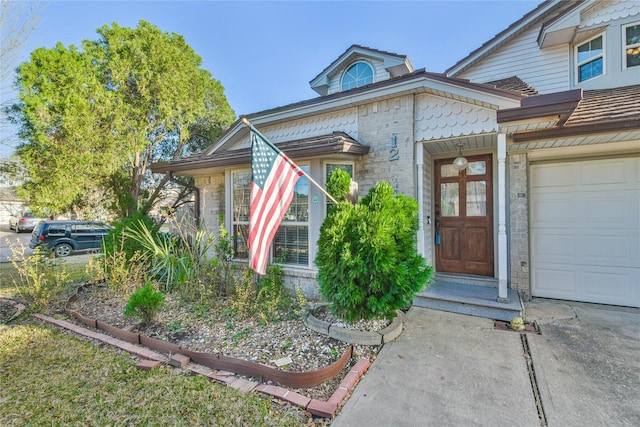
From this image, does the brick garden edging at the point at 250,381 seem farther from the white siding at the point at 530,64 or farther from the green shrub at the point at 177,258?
the white siding at the point at 530,64

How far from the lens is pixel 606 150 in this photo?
471cm

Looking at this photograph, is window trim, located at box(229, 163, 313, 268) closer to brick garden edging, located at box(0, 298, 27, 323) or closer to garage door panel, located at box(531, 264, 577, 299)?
brick garden edging, located at box(0, 298, 27, 323)

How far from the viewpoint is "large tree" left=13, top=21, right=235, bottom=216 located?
10.4 meters

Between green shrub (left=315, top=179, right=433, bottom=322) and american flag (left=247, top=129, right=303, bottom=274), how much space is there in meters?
0.68

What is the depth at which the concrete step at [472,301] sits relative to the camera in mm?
4215

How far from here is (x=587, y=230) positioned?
4844mm

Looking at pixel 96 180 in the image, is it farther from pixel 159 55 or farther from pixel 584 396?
pixel 584 396

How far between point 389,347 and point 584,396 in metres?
1.80

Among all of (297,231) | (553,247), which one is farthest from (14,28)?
(553,247)

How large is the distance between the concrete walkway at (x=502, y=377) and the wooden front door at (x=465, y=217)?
1621 mm

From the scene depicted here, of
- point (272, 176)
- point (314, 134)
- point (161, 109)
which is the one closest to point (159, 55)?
point (161, 109)

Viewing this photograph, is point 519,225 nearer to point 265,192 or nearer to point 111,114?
point 265,192

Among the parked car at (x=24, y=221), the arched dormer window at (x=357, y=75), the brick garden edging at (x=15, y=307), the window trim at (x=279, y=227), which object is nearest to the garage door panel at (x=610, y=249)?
the window trim at (x=279, y=227)

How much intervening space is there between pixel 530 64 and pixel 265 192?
697cm
